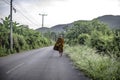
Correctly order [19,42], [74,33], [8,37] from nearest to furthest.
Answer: [8,37] → [19,42] → [74,33]

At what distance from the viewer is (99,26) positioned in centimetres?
4909

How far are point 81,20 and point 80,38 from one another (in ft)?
29.2

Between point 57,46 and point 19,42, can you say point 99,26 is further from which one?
point 57,46

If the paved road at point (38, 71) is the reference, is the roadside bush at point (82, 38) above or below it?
above

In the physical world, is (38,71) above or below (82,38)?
below

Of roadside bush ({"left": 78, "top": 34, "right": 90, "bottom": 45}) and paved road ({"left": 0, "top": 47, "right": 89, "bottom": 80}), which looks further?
roadside bush ({"left": 78, "top": 34, "right": 90, "bottom": 45})

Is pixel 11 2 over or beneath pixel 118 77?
over

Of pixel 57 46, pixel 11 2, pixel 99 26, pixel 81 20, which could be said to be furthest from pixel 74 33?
pixel 57 46

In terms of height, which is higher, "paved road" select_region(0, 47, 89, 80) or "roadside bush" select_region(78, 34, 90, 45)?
"roadside bush" select_region(78, 34, 90, 45)

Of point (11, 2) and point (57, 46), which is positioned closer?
point (57, 46)

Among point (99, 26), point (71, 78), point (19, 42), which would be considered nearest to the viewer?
point (71, 78)

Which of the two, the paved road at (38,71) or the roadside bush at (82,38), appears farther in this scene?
the roadside bush at (82,38)

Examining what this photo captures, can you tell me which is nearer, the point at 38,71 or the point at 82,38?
the point at 38,71

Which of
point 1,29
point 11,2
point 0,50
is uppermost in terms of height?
point 11,2
